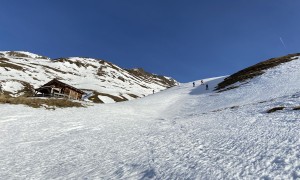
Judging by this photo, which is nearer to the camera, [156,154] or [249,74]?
[156,154]

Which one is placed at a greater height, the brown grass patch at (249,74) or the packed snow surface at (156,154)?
the brown grass patch at (249,74)

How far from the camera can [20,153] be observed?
14609mm

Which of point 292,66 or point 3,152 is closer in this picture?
point 3,152

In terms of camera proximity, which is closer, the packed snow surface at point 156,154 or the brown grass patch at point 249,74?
the packed snow surface at point 156,154

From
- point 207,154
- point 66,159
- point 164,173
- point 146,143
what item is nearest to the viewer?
point 164,173

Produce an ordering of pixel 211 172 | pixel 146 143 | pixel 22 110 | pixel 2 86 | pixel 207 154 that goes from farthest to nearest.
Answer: pixel 2 86, pixel 22 110, pixel 146 143, pixel 207 154, pixel 211 172

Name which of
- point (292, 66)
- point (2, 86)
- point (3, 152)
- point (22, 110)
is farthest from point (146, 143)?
point (2, 86)

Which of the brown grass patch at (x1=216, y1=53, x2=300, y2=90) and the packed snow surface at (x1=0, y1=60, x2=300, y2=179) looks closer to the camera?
the packed snow surface at (x1=0, y1=60, x2=300, y2=179)

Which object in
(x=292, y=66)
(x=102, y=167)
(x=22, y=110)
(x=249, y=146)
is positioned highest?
(x=292, y=66)

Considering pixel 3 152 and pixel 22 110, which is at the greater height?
pixel 22 110

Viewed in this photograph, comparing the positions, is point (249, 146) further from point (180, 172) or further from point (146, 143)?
point (146, 143)

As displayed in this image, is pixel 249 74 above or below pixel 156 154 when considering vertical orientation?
above

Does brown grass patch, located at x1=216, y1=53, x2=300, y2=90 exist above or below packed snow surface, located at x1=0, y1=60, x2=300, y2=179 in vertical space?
above

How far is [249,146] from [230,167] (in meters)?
2.60
